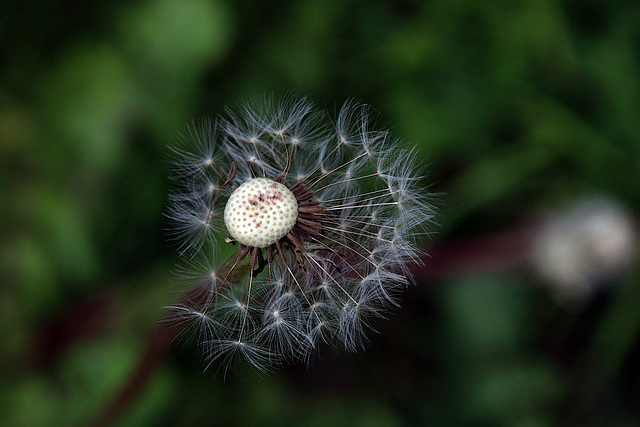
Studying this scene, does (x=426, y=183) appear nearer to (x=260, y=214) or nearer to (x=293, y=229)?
(x=293, y=229)

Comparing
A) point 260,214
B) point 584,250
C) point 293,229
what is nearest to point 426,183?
point 584,250

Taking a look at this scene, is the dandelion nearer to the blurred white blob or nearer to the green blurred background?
the green blurred background

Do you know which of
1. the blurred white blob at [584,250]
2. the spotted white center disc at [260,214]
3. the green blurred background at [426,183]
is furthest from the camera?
the blurred white blob at [584,250]

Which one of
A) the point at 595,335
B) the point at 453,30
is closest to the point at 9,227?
the point at 453,30

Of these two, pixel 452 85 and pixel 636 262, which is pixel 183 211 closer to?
pixel 452 85

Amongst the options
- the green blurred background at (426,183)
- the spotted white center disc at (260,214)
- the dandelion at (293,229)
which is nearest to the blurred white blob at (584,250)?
the green blurred background at (426,183)

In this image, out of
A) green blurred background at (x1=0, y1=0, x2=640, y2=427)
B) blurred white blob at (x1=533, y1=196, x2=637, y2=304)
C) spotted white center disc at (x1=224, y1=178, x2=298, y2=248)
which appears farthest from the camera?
blurred white blob at (x1=533, y1=196, x2=637, y2=304)

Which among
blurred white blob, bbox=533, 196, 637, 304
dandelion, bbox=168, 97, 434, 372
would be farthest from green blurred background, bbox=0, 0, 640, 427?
dandelion, bbox=168, 97, 434, 372

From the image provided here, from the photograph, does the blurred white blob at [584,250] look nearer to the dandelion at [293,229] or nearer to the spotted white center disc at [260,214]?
the dandelion at [293,229]
